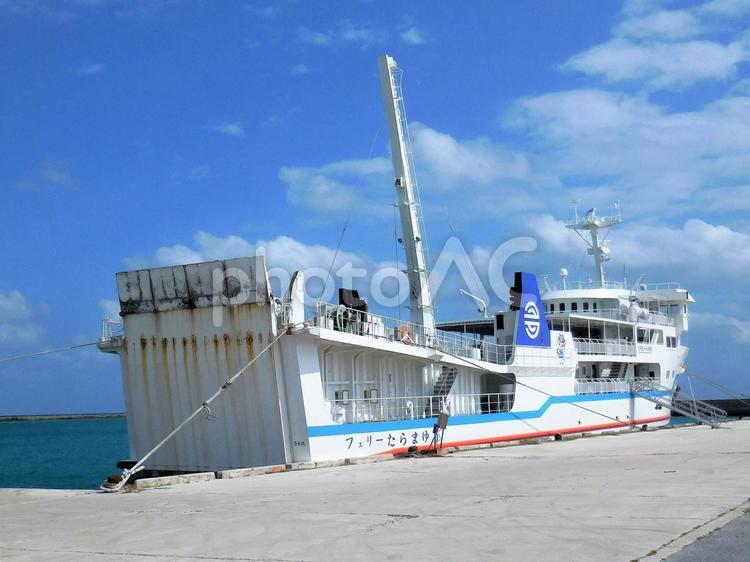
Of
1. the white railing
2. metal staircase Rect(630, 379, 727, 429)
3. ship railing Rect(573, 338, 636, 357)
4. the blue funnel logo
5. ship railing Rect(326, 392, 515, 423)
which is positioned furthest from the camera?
metal staircase Rect(630, 379, 727, 429)

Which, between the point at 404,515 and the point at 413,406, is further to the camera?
the point at 413,406

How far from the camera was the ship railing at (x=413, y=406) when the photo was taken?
70.7ft

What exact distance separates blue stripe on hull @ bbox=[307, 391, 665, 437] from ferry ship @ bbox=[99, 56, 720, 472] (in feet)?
0.14

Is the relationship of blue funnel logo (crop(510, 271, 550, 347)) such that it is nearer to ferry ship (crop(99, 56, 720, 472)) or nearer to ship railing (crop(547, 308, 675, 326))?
ferry ship (crop(99, 56, 720, 472))

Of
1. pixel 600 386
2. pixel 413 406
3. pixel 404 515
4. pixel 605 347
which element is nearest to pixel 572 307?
pixel 605 347

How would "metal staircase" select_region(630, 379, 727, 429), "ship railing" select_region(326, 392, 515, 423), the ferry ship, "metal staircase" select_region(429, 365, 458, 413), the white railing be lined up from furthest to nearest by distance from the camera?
"metal staircase" select_region(630, 379, 727, 429) < the white railing < "metal staircase" select_region(429, 365, 458, 413) < "ship railing" select_region(326, 392, 515, 423) < the ferry ship

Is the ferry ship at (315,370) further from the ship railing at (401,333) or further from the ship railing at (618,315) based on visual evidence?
the ship railing at (618,315)

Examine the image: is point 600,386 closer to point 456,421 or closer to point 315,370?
point 456,421

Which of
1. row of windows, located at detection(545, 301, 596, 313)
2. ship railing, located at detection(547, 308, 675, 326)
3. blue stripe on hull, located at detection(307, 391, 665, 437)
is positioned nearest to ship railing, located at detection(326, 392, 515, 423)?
blue stripe on hull, located at detection(307, 391, 665, 437)

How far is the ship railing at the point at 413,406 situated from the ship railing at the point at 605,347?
A: 6.91 metres

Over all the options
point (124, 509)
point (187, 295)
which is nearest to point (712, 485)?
point (124, 509)

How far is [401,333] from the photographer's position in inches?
929

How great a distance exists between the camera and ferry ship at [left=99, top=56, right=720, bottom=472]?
19328 millimetres

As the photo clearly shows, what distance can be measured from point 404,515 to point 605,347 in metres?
26.8
